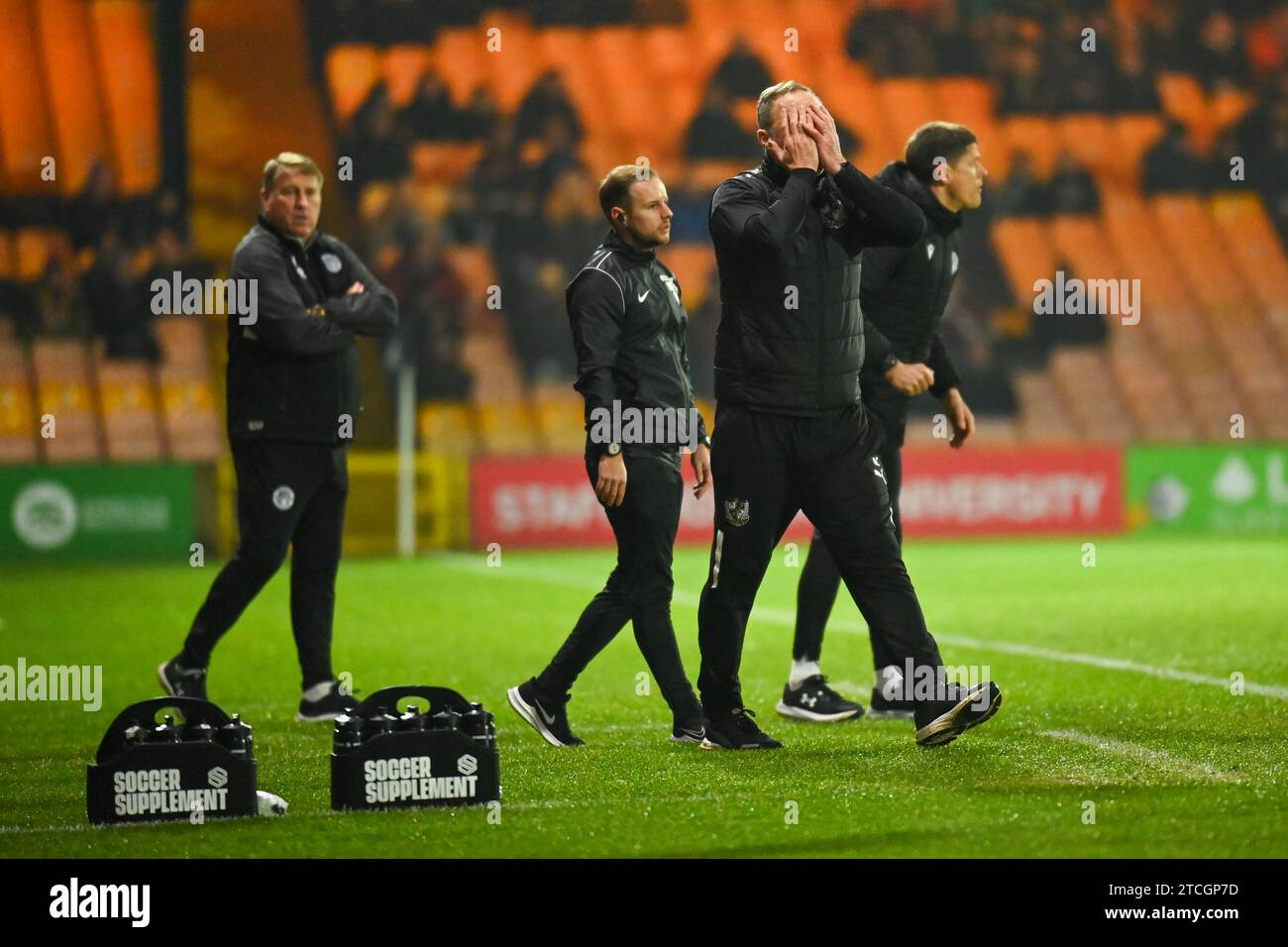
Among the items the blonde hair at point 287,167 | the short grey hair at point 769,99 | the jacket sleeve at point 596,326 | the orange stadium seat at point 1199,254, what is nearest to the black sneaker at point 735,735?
the jacket sleeve at point 596,326

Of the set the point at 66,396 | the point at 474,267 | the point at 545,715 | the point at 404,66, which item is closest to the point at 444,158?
the point at 404,66

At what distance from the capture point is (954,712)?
5.43m

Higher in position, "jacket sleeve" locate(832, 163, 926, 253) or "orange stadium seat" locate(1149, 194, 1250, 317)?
"orange stadium seat" locate(1149, 194, 1250, 317)

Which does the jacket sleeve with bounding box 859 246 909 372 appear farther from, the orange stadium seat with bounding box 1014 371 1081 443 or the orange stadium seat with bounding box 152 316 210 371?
the orange stadium seat with bounding box 1014 371 1081 443

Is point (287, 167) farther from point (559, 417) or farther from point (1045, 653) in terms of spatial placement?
point (559, 417)

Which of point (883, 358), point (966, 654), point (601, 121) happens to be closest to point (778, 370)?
point (883, 358)

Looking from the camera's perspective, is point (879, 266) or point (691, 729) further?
point (879, 266)

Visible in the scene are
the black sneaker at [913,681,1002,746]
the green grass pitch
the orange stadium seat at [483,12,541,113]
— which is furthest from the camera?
the orange stadium seat at [483,12,541,113]

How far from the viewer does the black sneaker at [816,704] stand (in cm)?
655

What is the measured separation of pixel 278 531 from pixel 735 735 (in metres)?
1.86

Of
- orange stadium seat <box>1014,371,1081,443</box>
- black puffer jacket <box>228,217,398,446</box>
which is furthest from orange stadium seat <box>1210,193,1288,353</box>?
black puffer jacket <box>228,217,398,446</box>

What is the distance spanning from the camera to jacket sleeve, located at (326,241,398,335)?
670cm

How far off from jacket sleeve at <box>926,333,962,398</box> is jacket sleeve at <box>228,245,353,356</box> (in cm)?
217
